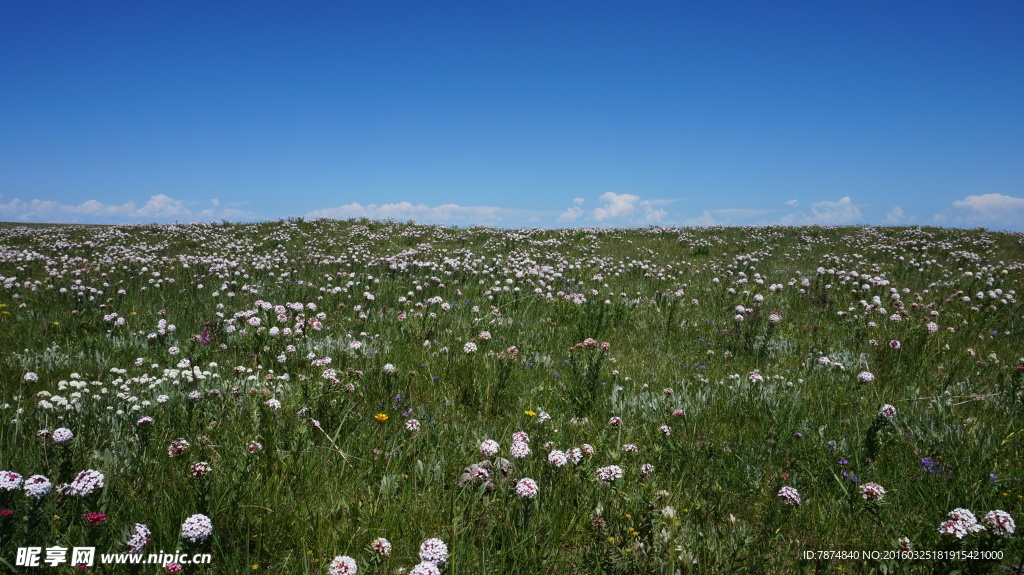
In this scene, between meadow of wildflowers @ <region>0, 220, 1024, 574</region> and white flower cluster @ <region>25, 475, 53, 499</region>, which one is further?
meadow of wildflowers @ <region>0, 220, 1024, 574</region>

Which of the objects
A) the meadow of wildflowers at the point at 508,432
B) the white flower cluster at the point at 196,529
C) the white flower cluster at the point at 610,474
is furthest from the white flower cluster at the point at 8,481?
the white flower cluster at the point at 610,474

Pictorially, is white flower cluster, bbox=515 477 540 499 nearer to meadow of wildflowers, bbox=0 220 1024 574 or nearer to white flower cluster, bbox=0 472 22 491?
meadow of wildflowers, bbox=0 220 1024 574

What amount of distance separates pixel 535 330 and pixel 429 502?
4.33 m

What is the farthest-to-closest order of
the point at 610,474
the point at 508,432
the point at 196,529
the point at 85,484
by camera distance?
the point at 508,432 < the point at 610,474 < the point at 85,484 < the point at 196,529

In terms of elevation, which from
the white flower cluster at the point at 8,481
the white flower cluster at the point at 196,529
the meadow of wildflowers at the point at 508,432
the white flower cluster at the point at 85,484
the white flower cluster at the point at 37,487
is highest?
the white flower cluster at the point at 8,481

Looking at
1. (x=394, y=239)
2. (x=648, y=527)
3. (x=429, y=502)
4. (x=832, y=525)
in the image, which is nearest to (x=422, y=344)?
(x=429, y=502)

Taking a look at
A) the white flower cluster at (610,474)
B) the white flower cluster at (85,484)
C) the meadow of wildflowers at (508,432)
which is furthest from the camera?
the white flower cluster at (610,474)

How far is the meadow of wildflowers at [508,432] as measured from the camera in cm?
237

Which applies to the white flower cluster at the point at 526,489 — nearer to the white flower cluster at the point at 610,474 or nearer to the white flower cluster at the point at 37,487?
the white flower cluster at the point at 610,474

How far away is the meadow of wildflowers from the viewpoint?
2371mm

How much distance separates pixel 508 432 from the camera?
3.79 metres

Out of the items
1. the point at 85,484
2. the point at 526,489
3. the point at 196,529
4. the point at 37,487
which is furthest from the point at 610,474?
the point at 37,487

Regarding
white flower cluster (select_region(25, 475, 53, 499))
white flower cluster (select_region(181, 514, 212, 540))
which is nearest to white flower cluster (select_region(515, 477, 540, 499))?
white flower cluster (select_region(181, 514, 212, 540))

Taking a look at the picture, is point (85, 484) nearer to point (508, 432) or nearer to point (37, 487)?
point (37, 487)
